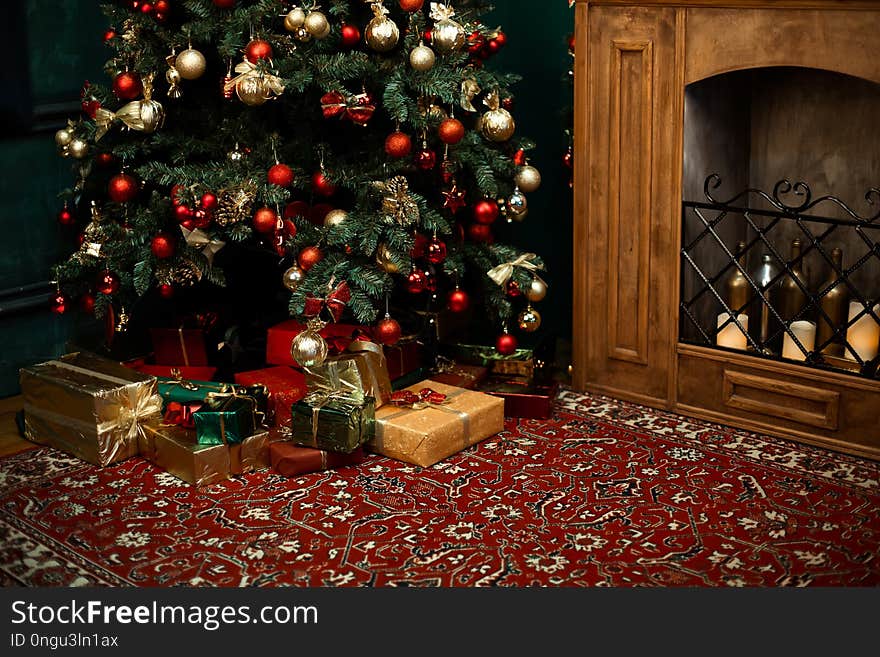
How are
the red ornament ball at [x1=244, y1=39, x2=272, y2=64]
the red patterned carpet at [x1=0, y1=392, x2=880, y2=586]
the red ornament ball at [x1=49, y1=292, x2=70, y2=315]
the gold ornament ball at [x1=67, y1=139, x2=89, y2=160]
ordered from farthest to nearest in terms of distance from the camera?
the red ornament ball at [x1=49, y1=292, x2=70, y2=315] → the gold ornament ball at [x1=67, y1=139, x2=89, y2=160] → the red ornament ball at [x1=244, y1=39, x2=272, y2=64] → the red patterned carpet at [x1=0, y1=392, x2=880, y2=586]

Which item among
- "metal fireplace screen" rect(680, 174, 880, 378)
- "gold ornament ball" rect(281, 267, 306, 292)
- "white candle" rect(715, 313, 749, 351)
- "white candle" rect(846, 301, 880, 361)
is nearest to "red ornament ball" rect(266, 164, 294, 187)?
"gold ornament ball" rect(281, 267, 306, 292)

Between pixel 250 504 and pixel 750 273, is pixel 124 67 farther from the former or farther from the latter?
pixel 750 273

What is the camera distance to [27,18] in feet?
12.2

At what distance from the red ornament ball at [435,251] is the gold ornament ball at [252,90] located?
64cm

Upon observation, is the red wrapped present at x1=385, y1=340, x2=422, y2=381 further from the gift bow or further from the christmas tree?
the gift bow

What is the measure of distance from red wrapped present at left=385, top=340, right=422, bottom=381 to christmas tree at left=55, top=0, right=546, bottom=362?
0.47 ft

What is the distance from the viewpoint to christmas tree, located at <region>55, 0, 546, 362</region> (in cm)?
329

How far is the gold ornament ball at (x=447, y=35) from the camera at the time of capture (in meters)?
3.27

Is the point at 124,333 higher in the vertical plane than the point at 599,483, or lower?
higher

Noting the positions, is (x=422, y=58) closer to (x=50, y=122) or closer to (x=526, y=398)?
(x=526, y=398)

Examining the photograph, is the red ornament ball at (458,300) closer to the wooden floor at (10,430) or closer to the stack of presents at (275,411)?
the stack of presents at (275,411)

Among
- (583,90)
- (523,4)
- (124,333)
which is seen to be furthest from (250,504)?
(523,4)

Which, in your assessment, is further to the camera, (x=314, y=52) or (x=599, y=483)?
(x=314, y=52)

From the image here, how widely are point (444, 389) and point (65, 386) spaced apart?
112 cm
